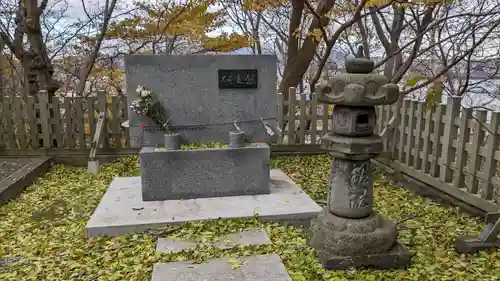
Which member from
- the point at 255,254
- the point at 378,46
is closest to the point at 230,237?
the point at 255,254

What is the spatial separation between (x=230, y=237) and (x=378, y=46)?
9725 mm

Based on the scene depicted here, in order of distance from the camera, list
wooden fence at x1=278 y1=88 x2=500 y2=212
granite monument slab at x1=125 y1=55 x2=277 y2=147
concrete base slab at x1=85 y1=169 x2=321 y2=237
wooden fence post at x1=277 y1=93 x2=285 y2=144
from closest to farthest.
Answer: concrete base slab at x1=85 y1=169 x2=321 y2=237, wooden fence at x1=278 y1=88 x2=500 y2=212, granite monument slab at x1=125 y1=55 x2=277 y2=147, wooden fence post at x1=277 y1=93 x2=285 y2=144

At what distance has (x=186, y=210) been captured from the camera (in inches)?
160

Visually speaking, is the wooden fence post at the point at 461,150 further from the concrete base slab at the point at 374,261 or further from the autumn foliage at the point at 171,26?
the autumn foliage at the point at 171,26

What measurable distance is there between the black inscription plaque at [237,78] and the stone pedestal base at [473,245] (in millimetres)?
2875

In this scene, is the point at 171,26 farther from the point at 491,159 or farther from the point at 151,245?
the point at 491,159

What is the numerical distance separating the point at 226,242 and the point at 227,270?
505 millimetres

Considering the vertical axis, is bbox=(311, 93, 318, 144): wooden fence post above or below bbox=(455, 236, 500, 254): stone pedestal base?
above

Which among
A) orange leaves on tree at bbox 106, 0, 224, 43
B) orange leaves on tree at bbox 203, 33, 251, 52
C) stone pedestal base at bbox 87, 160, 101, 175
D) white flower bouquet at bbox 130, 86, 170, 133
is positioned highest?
orange leaves on tree at bbox 106, 0, 224, 43

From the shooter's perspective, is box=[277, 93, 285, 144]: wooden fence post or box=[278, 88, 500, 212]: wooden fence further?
box=[277, 93, 285, 144]: wooden fence post

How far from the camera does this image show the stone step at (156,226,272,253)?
328 cm

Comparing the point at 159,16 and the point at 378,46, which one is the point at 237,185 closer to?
the point at 159,16

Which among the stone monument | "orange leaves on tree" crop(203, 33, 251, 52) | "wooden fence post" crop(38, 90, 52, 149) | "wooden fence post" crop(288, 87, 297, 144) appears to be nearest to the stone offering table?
the stone monument

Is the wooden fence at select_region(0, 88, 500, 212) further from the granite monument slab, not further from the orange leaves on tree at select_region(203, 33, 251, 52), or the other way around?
the orange leaves on tree at select_region(203, 33, 251, 52)
